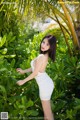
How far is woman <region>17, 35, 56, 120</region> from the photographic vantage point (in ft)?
10.3

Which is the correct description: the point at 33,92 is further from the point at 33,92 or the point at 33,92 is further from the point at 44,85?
the point at 44,85

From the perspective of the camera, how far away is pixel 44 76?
316 centimetres

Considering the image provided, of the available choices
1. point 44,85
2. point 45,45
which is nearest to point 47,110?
point 44,85

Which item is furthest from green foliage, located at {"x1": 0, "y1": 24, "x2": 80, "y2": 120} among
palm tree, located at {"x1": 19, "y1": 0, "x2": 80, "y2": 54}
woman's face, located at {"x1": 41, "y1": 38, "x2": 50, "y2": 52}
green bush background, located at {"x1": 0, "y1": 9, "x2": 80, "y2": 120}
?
palm tree, located at {"x1": 19, "y1": 0, "x2": 80, "y2": 54}

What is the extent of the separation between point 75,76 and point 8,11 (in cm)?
173

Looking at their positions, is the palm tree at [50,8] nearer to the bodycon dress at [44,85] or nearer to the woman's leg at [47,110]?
the bodycon dress at [44,85]

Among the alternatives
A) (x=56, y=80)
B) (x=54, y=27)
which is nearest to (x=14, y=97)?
(x=56, y=80)

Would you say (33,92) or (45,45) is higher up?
(45,45)

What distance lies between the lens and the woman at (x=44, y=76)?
3150 mm

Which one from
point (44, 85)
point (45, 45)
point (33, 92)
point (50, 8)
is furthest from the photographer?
point (50, 8)

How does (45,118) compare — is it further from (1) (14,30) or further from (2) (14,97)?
(1) (14,30)

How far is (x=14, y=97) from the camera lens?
3322 millimetres

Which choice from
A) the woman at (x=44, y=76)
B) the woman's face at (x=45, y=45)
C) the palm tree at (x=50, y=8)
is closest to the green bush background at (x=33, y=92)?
the woman at (x=44, y=76)

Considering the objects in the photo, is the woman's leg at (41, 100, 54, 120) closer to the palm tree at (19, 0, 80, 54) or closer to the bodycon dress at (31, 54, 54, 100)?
the bodycon dress at (31, 54, 54, 100)
